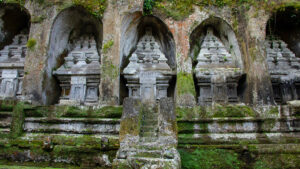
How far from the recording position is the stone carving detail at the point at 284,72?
8.71 meters

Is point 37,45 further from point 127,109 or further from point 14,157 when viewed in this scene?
point 127,109

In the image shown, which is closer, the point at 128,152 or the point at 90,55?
the point at 128,152

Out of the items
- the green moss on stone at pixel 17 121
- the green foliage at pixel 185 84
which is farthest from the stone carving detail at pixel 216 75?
the green moss on stone at pixel 17 121

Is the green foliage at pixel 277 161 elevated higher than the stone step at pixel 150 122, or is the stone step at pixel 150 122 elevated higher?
the stone step at pixel 150 122

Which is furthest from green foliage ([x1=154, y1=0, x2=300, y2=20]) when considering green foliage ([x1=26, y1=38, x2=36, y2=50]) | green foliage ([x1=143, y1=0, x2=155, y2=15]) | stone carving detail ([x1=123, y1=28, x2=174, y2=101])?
green foliage ([x1=26, y1=38, x2=36, y2=50])

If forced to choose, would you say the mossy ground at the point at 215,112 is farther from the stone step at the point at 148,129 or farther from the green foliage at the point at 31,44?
the green foliage at the point at 31,44

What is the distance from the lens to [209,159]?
4.97 meters

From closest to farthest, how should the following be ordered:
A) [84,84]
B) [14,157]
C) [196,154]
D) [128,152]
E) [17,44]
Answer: [128,152] < [196,154] < [14,157] < [84,84] < [17,44]

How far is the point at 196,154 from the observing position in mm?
5070

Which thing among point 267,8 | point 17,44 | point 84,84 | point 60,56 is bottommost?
point 84,84

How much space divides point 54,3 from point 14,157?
5.80 meters

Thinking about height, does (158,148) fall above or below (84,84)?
below

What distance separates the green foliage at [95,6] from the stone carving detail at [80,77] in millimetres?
1873

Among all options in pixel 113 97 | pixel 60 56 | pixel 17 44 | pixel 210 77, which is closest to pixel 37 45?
pixel 60 56
